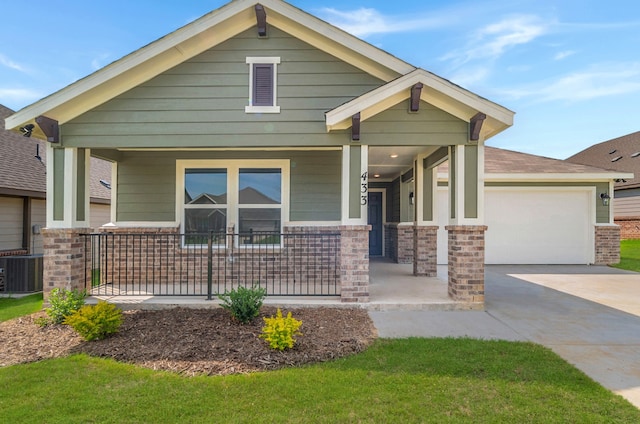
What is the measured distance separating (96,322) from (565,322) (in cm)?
637

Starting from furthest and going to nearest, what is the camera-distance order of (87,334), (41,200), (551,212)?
1. (551,212)
2. (41,200)
3. (87,334)

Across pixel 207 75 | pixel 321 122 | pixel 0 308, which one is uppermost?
pixel 207 75

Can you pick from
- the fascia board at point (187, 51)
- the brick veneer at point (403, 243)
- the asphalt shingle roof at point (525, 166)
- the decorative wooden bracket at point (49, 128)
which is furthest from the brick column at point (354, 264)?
the asphalt shingle roof at point (525, 166)

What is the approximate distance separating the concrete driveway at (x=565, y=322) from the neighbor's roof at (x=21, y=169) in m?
9.06

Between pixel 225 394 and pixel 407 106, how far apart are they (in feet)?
16.0

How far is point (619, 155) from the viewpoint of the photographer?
20.2 meters

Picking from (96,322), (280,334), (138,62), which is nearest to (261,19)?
(138,62)

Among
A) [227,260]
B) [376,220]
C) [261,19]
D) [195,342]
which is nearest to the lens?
[195,342]

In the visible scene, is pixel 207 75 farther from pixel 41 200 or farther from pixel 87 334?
pixel 41 200

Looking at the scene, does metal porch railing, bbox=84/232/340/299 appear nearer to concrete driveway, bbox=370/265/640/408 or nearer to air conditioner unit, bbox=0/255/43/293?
air conditioner unit, bbox=0/255/43/293

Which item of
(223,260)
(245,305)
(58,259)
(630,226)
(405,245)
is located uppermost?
(630,226)

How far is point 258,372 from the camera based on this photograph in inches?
136

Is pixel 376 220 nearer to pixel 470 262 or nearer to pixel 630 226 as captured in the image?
pixel 470 262

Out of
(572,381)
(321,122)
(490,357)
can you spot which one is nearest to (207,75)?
(321,122)
